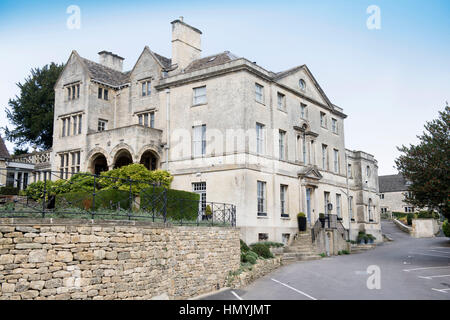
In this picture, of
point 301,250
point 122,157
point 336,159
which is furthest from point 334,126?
point 122,157

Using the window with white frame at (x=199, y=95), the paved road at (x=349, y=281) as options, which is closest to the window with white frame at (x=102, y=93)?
the window with white frame at (x=199, y=95)

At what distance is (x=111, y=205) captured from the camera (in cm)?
1683

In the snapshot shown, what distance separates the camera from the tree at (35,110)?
4431cm

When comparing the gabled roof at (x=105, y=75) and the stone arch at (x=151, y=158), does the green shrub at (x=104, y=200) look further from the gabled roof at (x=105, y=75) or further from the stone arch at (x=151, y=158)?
the gabled roof at (x=105, y=75)

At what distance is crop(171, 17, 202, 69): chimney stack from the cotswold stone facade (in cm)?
7

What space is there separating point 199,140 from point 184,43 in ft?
27.4

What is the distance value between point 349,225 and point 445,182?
45.1 ft

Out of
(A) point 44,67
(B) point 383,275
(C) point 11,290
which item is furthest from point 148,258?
Answer: (A) point 44,67

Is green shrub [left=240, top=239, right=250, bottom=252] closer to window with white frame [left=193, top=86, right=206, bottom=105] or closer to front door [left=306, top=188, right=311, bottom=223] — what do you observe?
front door [left=306, top=188, right=311, bottom=223]

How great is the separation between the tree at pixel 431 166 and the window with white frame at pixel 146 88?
1815 centimetres

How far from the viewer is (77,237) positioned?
11.7m

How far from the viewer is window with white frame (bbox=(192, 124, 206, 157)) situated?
27.8 metres

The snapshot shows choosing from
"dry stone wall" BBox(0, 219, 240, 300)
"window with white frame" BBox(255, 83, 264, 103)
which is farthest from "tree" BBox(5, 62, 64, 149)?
"dry stone wall" BBox(0, 219, 240, 300)

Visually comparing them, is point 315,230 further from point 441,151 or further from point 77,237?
point 77,237
